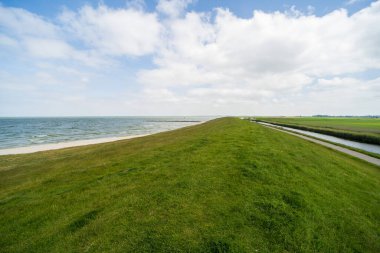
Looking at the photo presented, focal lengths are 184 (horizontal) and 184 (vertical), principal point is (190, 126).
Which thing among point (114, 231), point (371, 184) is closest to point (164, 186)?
point (114, 231)

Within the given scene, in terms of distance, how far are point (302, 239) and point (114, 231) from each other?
6.07 m

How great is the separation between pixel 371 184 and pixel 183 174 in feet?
39.7

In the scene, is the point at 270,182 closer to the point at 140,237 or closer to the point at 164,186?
the point at 164,186

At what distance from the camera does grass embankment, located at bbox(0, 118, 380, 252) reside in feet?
18.6

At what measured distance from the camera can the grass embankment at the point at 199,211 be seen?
5684mm

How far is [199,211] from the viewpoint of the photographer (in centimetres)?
699

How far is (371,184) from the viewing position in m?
11.8

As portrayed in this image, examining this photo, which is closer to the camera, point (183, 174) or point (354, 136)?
point (183, 174)

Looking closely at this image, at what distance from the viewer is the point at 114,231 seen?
600cm

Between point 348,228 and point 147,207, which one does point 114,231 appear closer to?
point 147,207

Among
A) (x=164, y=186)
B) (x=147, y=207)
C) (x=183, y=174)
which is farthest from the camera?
(x=183, y=174)

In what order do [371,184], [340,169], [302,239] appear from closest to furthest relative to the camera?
[302,239] → [371,184] → [340,169]

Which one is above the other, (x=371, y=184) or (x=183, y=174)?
(x=183, y=174)

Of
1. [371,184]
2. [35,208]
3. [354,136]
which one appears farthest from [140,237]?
[354,136]
